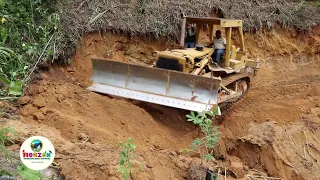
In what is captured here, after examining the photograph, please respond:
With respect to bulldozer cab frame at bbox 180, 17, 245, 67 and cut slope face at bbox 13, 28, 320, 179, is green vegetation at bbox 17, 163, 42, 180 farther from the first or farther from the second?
bulldozer cab frame at bbox 180, 17, 245, 67

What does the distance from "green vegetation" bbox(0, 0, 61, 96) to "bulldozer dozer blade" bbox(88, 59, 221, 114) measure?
1.41 m

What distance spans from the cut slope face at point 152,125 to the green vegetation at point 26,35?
47 centimetres

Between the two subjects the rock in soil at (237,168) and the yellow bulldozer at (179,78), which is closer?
the rock in soil at (237,168)

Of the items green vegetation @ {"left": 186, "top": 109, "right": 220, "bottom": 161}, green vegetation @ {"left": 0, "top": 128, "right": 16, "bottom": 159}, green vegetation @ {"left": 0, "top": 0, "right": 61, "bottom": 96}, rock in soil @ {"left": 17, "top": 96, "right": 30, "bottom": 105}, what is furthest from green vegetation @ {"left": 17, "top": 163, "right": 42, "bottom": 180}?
green vegetation @ {"left": 0, "top": 0, "right": 61, "bottom": 96}

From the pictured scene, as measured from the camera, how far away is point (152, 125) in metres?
7.91

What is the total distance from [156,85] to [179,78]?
477 mm

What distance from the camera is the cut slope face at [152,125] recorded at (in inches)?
262

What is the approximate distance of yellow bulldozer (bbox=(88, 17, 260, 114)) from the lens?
7.57 meters

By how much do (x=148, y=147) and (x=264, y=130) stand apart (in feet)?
7.27

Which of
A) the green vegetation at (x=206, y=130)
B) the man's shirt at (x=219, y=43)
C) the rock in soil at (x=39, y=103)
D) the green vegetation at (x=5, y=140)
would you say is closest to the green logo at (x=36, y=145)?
the green vegetation at (x=5, y=140)

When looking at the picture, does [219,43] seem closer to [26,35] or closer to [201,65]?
[201,65]

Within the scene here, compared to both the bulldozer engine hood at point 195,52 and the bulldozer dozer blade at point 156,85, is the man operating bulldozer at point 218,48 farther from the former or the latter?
the bulldozer dozer blade at point 156,85

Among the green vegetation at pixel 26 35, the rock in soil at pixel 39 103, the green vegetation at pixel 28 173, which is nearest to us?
the green vegetation at pixel 28 173

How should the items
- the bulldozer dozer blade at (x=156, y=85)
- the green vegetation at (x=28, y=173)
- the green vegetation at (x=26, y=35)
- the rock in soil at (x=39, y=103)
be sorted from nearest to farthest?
the green vegetation at (x=28, y=173)
the bulldozer dozer blade at (x=156, y=85)
the rock in soil at (x=39, y=103)
the green vegetation at (x=26, y=35)
